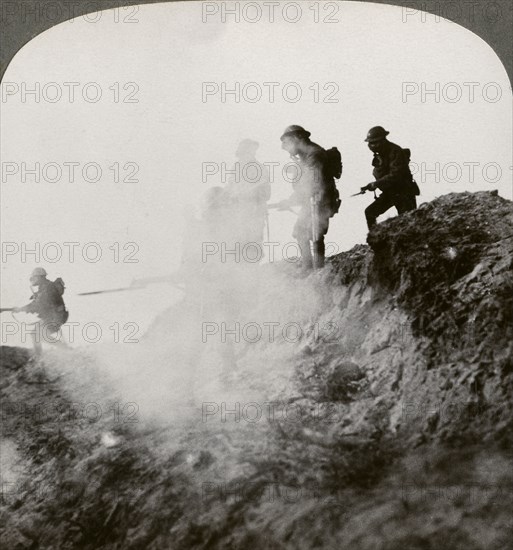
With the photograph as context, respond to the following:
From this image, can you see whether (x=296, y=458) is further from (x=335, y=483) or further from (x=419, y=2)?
(x=419, y=2)

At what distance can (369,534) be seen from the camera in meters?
5.31

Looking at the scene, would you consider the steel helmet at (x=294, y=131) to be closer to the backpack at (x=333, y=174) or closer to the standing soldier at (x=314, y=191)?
the standing soldier at (x=314, y=191)

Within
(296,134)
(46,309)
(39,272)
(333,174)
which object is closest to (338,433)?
(333,174)

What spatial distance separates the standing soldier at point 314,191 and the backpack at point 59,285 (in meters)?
3.51

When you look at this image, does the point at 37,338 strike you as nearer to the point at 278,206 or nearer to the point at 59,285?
the point at 59,285

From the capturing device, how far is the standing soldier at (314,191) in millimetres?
8430

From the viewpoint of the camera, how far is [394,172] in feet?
26.9

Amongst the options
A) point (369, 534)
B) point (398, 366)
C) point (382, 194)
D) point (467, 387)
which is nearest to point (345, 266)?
point (382, 194)

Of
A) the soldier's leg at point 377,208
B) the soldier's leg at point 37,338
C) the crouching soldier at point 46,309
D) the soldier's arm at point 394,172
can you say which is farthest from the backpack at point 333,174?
the soldier's leg at point 37,338

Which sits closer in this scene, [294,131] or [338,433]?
[338,433]

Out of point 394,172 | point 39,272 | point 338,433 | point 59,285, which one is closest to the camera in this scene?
point 338,433

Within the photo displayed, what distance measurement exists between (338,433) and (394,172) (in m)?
3.50

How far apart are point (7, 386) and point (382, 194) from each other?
19.0 feet

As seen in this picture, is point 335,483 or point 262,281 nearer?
point 335,483
